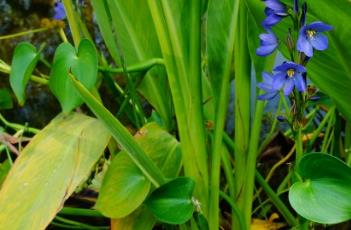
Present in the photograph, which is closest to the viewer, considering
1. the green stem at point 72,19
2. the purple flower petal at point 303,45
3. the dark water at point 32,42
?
the purple flower petal at point 303,45

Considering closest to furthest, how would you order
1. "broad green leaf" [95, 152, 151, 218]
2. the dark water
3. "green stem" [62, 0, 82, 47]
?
"broad green leaf" [95, 152, 151, 218] < "green stem" [62, 0, 82, 47] < the dark water

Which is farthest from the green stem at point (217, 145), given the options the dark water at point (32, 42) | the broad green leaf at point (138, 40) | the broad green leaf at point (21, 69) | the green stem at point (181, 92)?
the dark water at point (32, 42)

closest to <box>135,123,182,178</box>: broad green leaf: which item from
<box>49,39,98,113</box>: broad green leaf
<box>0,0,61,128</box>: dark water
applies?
<box>49,39,98,113</box>: broad green leaf

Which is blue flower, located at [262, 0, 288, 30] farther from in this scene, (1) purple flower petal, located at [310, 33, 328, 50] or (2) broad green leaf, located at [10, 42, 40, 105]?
(2) broad green leaf, located at [10, 42, 40, 105]

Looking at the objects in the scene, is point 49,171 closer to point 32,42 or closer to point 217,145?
point 217,145

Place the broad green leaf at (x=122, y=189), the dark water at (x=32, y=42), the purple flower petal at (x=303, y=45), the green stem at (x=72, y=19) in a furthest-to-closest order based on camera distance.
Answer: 1. the dark water at (x=32, y=42)
2. the green stem at (x=72, y=19)
3. the broad green leaf at (x=122, y=189)
4. the purple flower petal at (x=303, y=45)

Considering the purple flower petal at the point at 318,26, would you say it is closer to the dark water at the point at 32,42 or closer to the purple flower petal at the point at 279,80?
the purple flower petal at the point at 279,80

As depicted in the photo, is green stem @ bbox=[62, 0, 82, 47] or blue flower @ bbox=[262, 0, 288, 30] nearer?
blue flower @ bbox=[262, 0, 288, 30]
